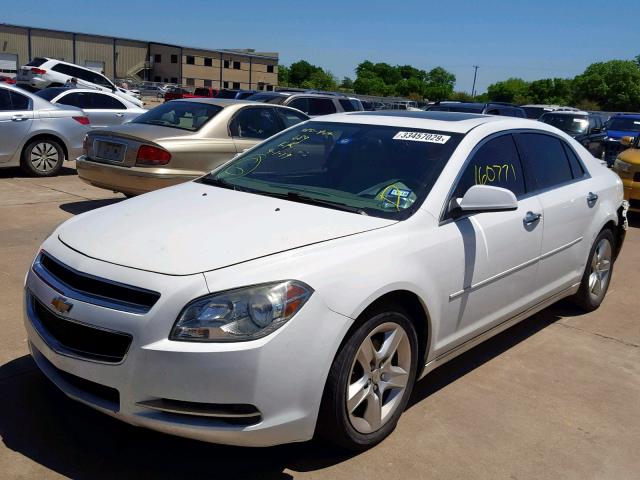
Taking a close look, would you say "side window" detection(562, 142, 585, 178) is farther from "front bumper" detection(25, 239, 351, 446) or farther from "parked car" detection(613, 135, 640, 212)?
"parked car" detection(613, 135, 640, 212)

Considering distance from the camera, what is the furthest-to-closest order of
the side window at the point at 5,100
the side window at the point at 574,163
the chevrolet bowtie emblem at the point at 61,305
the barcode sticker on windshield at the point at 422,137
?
the side window at the point at 5,100 → the side window at the point at 574,163 → the barcode sticker on windshield at the point at 422,137 → the chevrolet bowtie emblem at the point at 61,305

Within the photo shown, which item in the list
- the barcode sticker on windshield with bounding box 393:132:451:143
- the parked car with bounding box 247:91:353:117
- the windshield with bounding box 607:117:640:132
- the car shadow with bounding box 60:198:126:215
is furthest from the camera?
the windshield with bounding box 607:117:640:132

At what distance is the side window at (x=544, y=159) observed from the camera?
461 cm

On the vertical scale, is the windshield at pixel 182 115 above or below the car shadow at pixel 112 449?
above

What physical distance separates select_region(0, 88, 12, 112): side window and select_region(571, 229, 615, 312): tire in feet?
28.6

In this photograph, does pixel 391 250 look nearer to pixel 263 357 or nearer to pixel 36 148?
pixel 263 357

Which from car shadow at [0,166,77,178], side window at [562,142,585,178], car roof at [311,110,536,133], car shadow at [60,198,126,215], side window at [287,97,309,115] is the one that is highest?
car roof at [311,110,536,133]

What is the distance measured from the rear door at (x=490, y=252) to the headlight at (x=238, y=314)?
3.11 feet

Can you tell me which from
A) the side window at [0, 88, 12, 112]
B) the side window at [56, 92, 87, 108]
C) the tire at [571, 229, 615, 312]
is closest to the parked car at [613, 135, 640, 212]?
the tire at [571, 229, 615, 312]

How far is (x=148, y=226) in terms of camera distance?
10.8ft

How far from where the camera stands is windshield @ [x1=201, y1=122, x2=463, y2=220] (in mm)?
3719

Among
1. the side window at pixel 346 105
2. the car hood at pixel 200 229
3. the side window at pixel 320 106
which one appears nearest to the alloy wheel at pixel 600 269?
the car hood at pixel 200 229

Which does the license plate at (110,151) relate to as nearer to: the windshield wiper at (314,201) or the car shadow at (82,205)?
the car shadow at (82,205)

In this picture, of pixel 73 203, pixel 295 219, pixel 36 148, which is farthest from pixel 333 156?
pixel 36 148
